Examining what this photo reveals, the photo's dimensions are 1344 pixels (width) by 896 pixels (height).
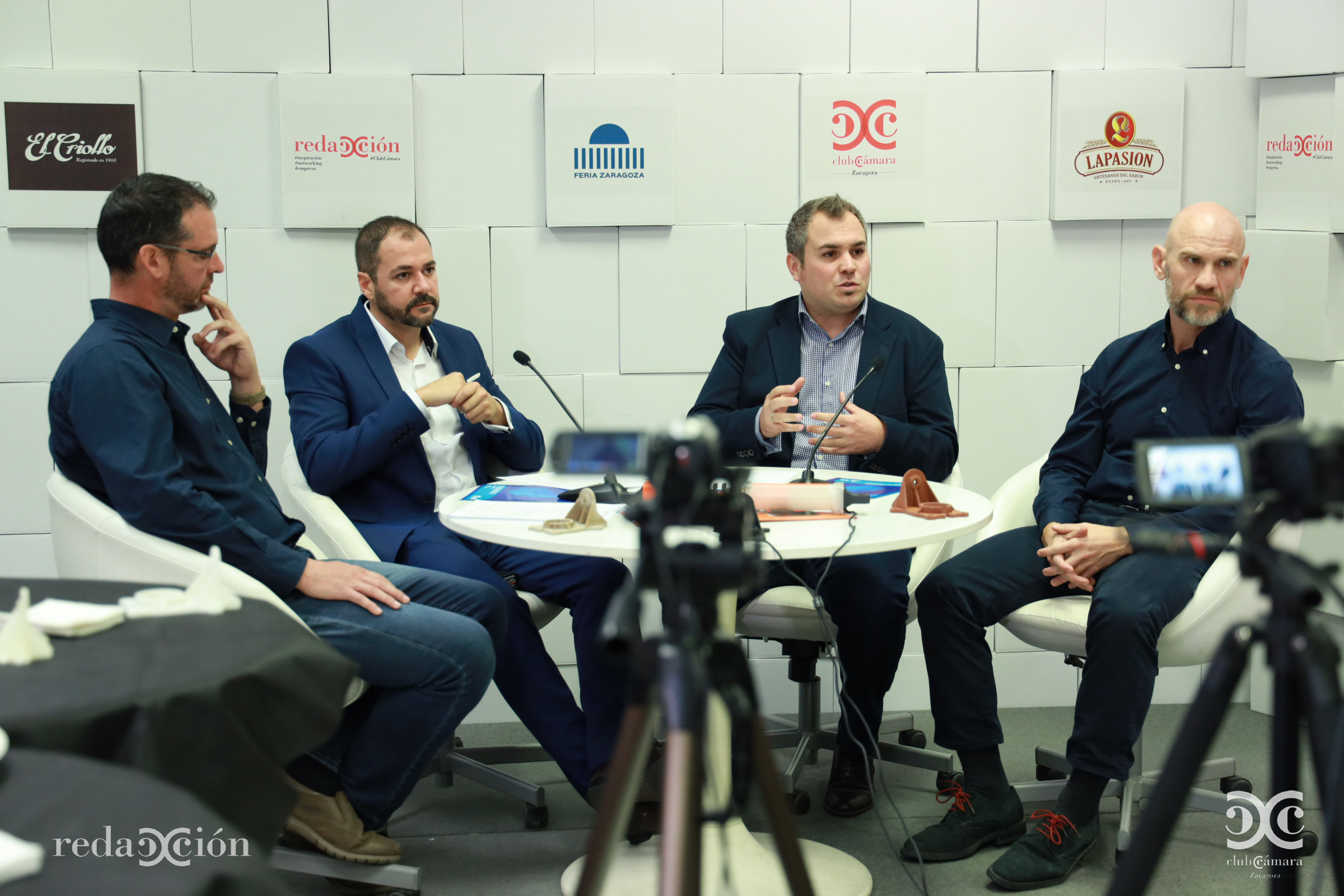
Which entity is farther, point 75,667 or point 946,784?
point 946,784

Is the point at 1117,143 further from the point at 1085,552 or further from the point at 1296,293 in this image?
the point at 1085,552

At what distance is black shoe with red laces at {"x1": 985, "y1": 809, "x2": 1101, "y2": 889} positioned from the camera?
2525mm

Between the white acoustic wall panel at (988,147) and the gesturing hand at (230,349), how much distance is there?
210 centimetres

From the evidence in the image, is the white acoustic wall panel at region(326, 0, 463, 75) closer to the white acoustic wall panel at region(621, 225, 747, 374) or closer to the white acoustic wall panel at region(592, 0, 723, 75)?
the white acoustic wall panel at region(592, 0, 723, 75)

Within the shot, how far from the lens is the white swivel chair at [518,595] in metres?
2.90

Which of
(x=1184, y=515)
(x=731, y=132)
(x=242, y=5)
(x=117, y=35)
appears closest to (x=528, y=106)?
(x=731, y=132)

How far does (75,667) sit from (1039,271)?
3111 millimetres

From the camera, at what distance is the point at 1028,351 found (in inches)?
148

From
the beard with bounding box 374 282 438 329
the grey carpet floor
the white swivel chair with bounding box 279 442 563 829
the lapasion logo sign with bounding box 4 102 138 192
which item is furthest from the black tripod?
the lapasion logo sign with bounding box 4 102 138 192

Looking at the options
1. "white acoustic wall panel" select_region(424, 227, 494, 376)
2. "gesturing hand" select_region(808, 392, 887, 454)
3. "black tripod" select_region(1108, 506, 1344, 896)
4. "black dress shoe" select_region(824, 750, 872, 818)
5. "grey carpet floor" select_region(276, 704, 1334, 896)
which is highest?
"white acoustic wall panel" select_region(424, 227, 494, 376)

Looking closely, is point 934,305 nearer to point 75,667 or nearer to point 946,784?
point 946,784

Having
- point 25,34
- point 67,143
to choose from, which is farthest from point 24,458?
point 25,34

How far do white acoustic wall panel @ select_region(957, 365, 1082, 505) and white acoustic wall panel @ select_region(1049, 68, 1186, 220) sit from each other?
0.52 m

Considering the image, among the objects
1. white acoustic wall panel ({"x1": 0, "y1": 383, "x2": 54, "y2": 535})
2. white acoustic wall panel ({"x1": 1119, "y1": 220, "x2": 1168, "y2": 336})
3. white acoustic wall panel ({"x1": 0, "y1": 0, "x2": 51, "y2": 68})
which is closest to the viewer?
white acoustic wall panel ({"x1": 0, "y1": 0, "x2": 51, "y2": 68})
